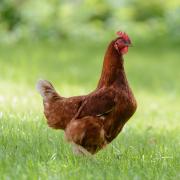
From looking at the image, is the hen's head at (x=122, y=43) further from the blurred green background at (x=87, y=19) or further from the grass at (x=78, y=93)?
the blurred green background at (x=87, y=19)

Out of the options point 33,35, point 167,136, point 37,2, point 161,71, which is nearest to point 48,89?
point 167,136

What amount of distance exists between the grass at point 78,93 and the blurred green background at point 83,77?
11 mm

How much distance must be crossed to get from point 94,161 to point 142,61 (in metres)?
11.8

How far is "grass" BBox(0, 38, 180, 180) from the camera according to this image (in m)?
6.19

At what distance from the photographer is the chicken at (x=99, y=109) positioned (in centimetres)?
672

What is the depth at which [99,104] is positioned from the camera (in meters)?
6.86

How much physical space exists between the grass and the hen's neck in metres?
0.75

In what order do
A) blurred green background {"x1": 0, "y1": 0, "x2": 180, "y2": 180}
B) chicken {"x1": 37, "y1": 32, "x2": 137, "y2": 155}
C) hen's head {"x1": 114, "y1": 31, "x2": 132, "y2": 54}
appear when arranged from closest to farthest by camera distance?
blurred green background {"x1": 0, "y1": 0, "x2": 180, "y2": 180}
chicken {"x1": 37, "y1": 32, "x2": 137, "y2": 155}
hen's head {"x1": 114, "y1": 31, "x2": 132, "y2": 54}

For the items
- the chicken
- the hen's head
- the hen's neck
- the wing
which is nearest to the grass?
the chicken

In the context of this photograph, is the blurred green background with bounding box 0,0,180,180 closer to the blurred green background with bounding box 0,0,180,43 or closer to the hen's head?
the blurred green background with bounding box 0,0,180,43

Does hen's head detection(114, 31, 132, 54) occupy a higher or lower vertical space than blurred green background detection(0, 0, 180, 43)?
lower

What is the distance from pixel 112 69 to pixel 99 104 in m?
0.43

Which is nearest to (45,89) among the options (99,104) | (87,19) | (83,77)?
(99,104)

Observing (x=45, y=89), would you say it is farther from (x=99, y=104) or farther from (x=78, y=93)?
(x=78, y=93)
